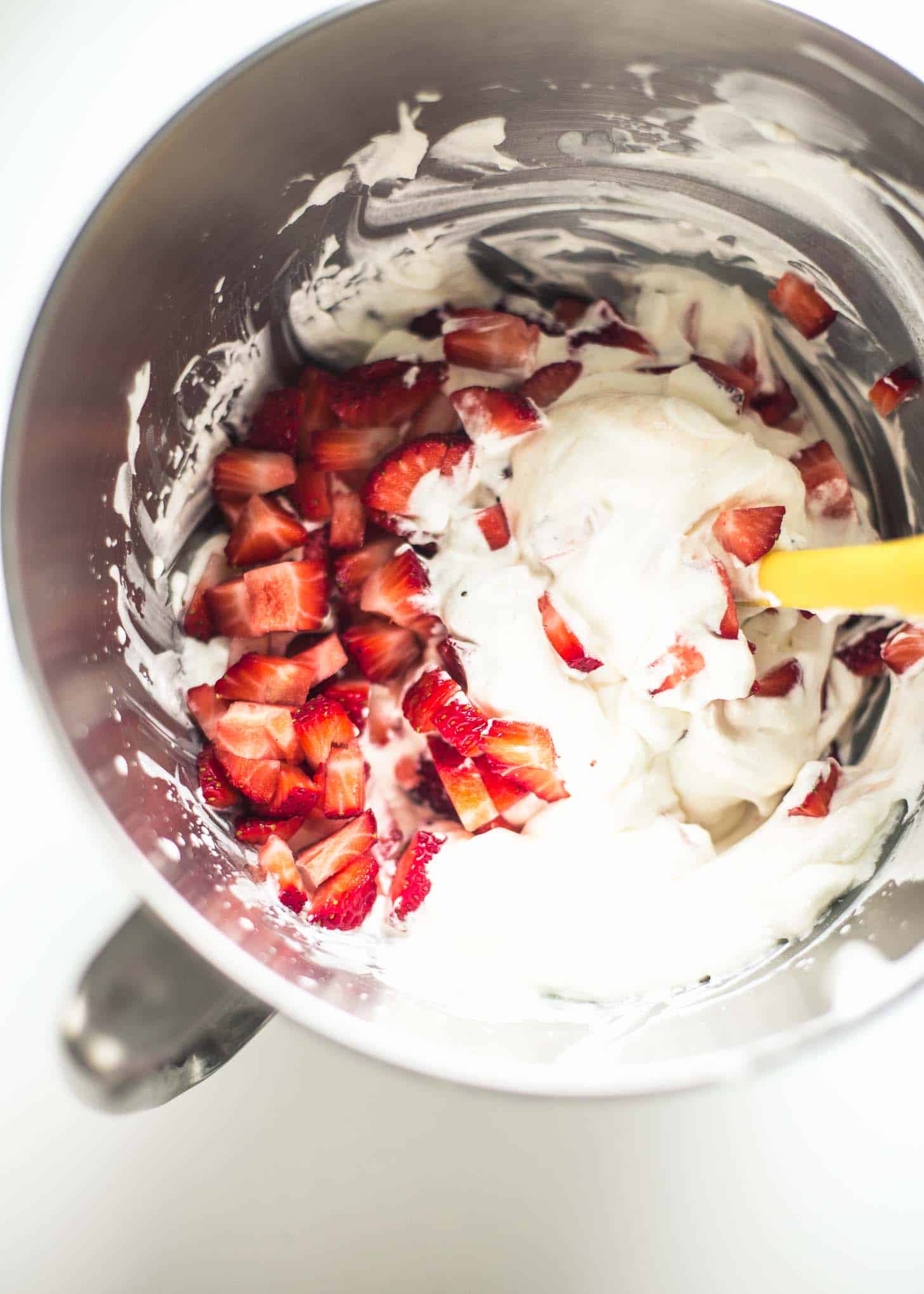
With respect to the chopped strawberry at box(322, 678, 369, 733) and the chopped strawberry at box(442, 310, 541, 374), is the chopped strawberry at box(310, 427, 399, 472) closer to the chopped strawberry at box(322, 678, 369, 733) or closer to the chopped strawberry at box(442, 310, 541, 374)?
the chopped strawberry at box(442, 310, 541, 374)

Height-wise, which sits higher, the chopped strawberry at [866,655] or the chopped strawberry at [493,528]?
the chopped strawberry at [493,528]

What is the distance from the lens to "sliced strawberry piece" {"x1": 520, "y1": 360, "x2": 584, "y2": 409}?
1.36 metres

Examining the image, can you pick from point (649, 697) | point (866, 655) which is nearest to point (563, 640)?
point (649, 697)

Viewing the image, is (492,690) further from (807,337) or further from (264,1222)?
(264,1222)

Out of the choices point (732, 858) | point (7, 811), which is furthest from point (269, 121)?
point (732, 858)

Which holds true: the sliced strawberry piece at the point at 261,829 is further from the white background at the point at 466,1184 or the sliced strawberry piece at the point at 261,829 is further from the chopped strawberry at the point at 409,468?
the chopped strawberry at the point at 409,468

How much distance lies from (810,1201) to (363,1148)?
612mm

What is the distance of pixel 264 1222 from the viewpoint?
4.02 feet

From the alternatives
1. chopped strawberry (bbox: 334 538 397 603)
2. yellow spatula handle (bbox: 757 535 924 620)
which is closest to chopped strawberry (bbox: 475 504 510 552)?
chopped strawberry (bbox: 334 538 397 603)

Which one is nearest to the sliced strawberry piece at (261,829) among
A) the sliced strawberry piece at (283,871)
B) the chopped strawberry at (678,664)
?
the sliced strawberry piece at (283,871)

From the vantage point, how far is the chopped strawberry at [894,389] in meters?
1.21

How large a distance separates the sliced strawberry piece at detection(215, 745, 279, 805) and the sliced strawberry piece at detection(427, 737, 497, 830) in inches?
9.4

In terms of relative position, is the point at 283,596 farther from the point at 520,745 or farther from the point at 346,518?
the point at 520,745

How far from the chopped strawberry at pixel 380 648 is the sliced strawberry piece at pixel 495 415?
0.31m
